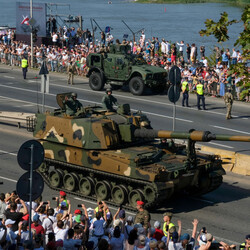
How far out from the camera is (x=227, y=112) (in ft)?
112

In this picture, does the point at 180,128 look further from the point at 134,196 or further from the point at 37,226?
the point at 37,226

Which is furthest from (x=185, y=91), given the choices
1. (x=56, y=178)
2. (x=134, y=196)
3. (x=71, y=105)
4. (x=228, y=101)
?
(x=134, y=196)

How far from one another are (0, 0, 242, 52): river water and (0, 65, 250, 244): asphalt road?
1580 inches

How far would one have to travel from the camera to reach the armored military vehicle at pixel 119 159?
68.9ft

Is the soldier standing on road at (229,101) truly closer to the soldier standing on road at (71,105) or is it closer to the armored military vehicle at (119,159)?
the armored military vehicle at (119,159)

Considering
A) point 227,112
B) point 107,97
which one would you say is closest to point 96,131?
point 107,97

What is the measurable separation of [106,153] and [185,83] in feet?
46.5

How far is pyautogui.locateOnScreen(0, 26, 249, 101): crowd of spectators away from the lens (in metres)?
38.7

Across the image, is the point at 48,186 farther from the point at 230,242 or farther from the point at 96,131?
the point at 230,242

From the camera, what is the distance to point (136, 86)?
39.2 m

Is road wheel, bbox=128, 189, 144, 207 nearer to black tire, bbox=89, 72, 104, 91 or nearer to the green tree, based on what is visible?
the green tree

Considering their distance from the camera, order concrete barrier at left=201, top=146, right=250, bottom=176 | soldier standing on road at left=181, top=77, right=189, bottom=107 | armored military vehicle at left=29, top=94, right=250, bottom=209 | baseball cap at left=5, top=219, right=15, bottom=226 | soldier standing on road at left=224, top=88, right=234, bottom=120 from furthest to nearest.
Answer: soldier standing on road at left=181, top=77, right=189, bottom=107
soldier standing on road at left=224, top=88, right=234, bottom=120
concrete barrier at left=201, top=146, right=250, bottom=176
armored military vehicle at left=29, top=94, right=250, bottom=209
baseball cap at left=5, top=219, right=15, bottom=226

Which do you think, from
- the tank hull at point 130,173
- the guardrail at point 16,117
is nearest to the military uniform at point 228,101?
the guardrail at point 16,117

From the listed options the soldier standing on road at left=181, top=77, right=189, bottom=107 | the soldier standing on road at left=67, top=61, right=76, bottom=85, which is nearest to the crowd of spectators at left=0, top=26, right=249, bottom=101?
the soldier standing on road at left=67, top=61, right=76, bottom=85
